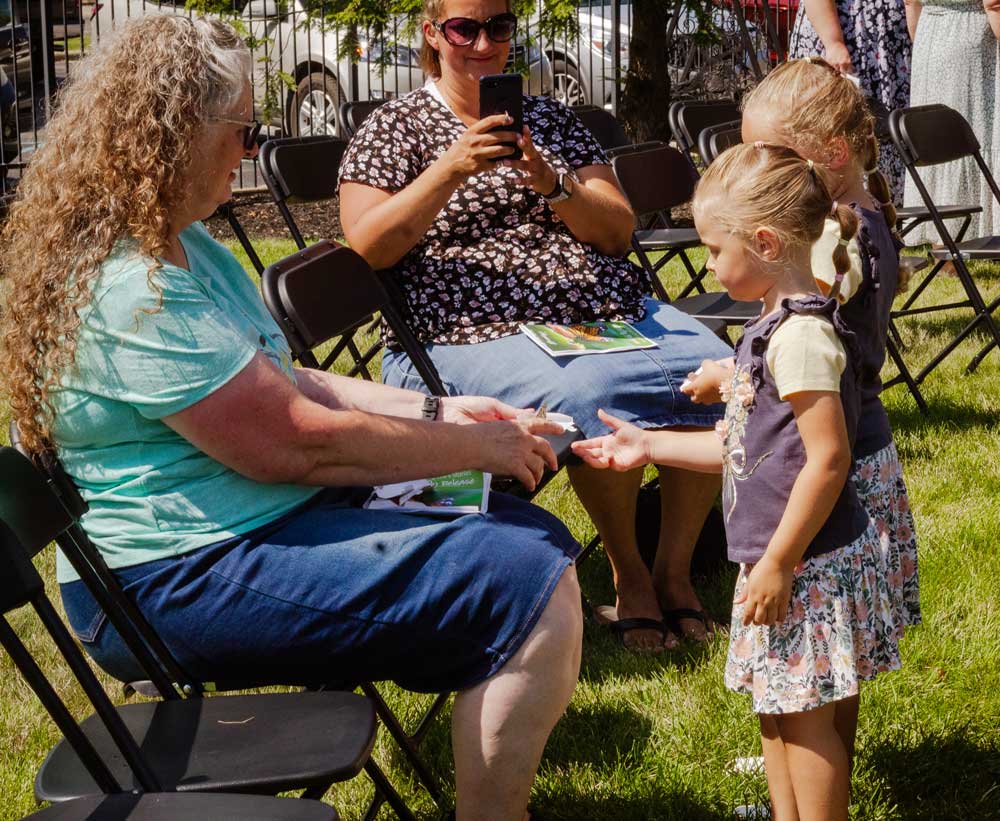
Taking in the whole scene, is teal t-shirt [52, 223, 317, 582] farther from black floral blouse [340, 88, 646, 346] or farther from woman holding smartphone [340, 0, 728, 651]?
black floral blouse [340, 88, 646, 346]

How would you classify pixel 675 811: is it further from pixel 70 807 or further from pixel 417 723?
pixel 70 807

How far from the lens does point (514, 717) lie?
7.85 ft

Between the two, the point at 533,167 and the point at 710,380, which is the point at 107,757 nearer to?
the point at 710,380

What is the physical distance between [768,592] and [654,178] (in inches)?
141

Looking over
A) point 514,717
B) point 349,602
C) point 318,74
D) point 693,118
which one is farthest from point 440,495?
point 318,74

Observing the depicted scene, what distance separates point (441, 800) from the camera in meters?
2.88

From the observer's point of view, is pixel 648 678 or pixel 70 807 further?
pixel 648 678

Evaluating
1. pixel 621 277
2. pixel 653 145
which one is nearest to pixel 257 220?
pixel 653 145

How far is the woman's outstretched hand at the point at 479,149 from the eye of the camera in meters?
3.49

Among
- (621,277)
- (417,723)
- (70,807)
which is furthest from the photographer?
(621,277)

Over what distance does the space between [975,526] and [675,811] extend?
1823 mm

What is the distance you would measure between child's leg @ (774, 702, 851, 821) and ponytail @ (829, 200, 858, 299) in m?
0.76

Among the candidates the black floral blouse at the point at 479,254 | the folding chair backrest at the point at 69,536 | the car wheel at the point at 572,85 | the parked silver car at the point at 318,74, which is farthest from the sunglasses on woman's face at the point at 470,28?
the car wheel at the point at 572,85

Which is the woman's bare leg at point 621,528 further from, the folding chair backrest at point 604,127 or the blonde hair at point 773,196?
the folding chair backrest at point 604,127
